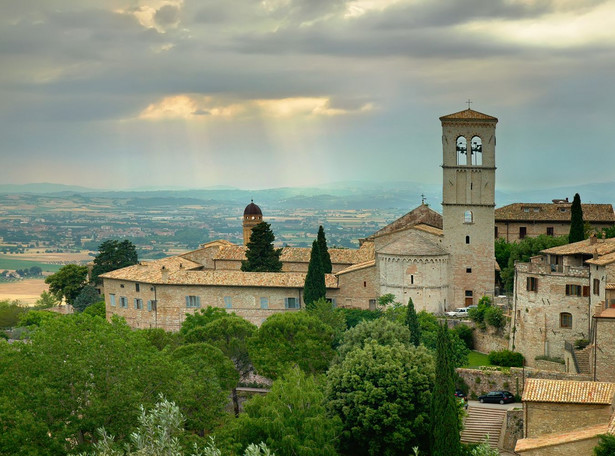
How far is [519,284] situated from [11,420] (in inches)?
1080

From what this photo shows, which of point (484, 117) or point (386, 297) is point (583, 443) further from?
point (484, 117)

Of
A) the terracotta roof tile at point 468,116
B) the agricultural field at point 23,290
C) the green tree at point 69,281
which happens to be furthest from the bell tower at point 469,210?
the agricultural field at point 23,290

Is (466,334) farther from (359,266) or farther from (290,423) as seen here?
(290,423)

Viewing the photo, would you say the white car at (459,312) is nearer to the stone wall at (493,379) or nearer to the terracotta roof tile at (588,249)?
the terracotta roof tile at (588,249)

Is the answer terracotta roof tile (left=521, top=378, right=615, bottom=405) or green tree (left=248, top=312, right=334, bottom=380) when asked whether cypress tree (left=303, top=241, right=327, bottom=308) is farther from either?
terracotta roof tile (left=521, top=378, right=615, bottom=405)

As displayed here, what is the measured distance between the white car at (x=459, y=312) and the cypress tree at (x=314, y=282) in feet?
27.0

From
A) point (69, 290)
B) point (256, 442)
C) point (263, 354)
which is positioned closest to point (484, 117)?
point (263, 354)

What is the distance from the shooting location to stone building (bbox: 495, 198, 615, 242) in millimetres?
72000

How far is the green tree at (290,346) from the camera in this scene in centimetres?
5053

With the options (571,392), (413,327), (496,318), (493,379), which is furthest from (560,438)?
(496,318)

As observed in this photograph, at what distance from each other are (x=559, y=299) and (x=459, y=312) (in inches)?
505

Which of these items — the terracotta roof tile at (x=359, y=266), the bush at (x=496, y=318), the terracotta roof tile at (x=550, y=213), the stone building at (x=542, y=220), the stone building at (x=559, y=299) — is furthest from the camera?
the stone building at (x=542, y=220)

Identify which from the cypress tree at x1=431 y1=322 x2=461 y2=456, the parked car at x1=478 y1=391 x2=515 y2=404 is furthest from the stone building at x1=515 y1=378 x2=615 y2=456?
the parked car at x1=478 y1=391 x2=515 y2=404

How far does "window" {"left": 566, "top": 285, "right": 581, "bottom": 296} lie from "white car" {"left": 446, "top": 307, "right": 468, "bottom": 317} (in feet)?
40.0
